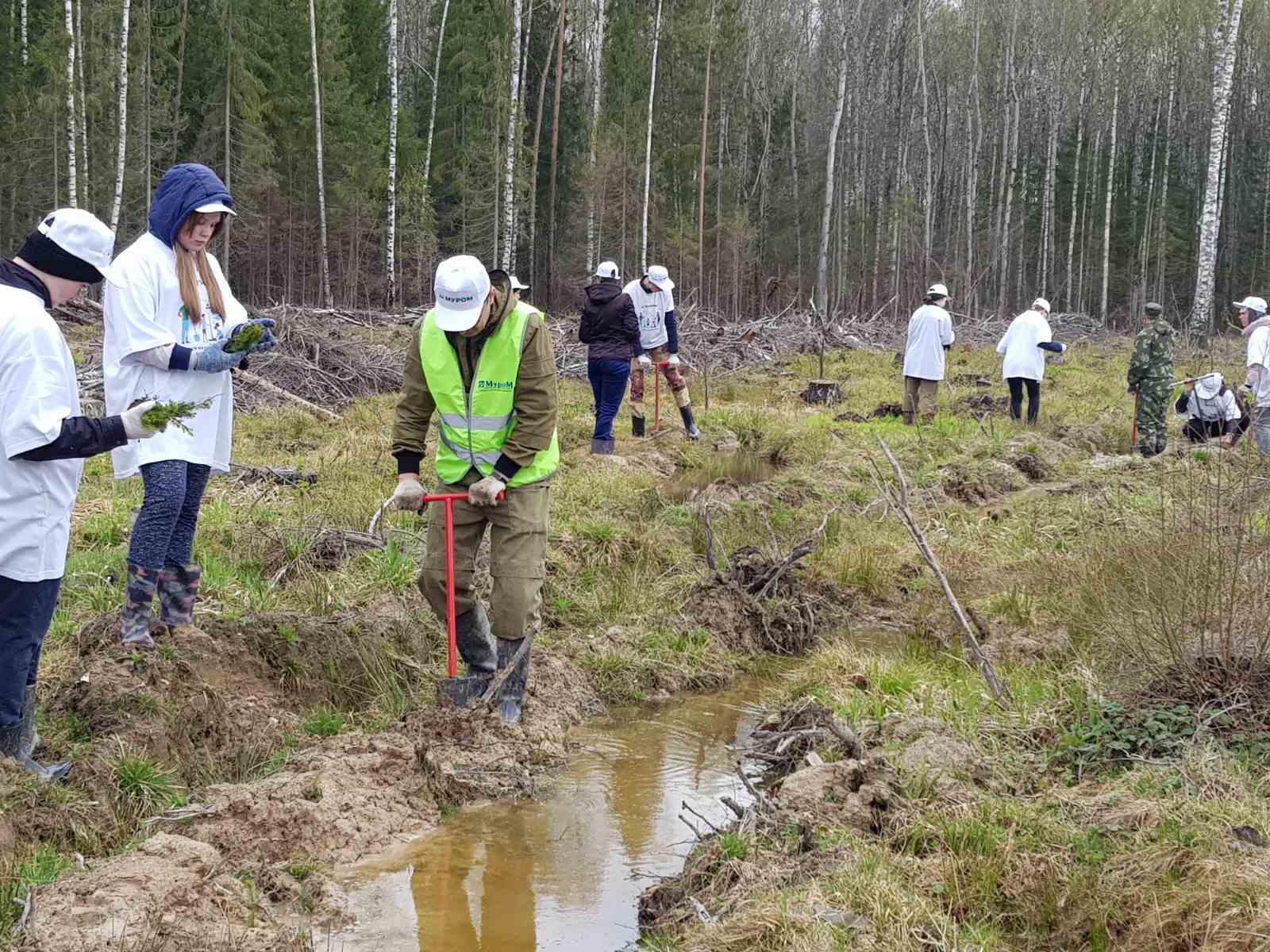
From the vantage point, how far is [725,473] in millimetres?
11734

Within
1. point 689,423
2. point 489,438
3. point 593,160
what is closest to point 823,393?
point 689,423

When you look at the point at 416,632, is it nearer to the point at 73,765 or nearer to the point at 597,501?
the point at 73,765

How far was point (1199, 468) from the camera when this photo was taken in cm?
710

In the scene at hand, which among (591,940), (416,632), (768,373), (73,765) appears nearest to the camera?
(591,940)

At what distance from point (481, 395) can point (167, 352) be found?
127 cm

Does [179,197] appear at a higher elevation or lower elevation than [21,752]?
higher

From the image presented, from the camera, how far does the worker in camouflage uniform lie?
38.0 ft

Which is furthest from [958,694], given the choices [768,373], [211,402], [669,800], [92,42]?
[92,42]

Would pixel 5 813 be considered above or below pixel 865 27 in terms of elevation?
below

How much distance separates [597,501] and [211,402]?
4.64 m

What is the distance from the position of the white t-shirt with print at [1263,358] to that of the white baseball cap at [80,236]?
9.06 m

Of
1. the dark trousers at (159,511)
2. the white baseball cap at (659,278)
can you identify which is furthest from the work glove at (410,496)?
the white baseball cap at (659,278)

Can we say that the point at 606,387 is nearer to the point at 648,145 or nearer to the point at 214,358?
the point at 214,358

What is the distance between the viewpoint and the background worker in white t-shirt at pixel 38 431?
3648 mm
